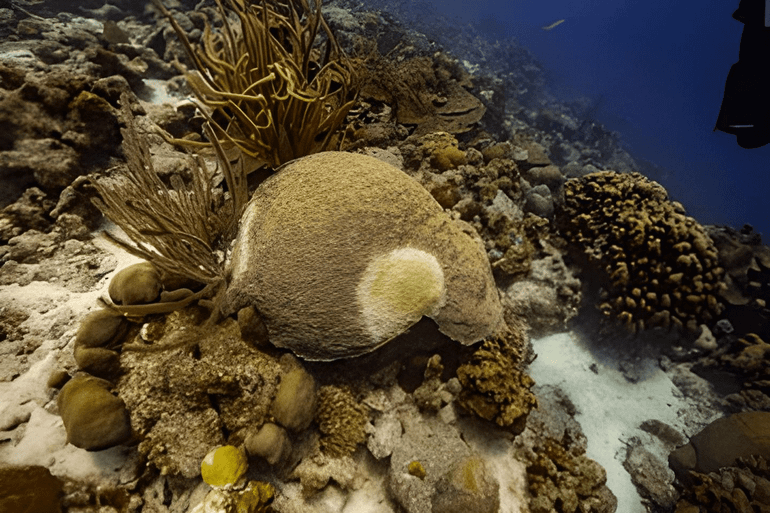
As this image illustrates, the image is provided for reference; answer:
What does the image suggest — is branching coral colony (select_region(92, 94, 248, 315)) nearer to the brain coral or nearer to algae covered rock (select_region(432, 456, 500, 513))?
algae covered rock (select_region(432, 456, 500, 513))

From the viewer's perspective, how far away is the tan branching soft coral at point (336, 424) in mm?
2029

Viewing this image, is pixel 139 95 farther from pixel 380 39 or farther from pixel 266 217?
pixel 380 39

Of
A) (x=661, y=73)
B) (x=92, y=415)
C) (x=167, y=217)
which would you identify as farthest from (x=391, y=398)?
(x=661, y=73)

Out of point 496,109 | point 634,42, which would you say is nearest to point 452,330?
point 496,109

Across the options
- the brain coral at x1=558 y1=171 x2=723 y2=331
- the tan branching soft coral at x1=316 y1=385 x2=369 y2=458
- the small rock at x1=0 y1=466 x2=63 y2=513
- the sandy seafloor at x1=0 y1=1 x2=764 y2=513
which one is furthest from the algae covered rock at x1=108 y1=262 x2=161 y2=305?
the brain coral at x1=558 y1=171 x2=723 y2=331

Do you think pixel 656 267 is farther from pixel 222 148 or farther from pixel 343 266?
pixel 222 148

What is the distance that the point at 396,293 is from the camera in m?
1.93

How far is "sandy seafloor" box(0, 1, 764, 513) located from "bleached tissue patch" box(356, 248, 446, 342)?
1097mm

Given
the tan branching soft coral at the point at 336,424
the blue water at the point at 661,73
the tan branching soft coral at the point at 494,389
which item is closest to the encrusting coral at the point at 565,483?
the tan branching soft coral at the point at 494,389

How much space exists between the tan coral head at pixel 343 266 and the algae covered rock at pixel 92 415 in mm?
739

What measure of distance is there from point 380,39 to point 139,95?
6011 millimetres

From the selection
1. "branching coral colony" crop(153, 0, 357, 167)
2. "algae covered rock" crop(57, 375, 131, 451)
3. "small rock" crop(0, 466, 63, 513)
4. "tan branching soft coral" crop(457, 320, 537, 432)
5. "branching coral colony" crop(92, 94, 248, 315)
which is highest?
"branching coral colony" crop(153, 0, 357, 167)

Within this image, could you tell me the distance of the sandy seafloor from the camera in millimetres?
1619

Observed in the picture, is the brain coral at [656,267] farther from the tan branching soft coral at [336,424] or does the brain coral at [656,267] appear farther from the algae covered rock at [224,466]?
the algae covered rock at [224,466]
